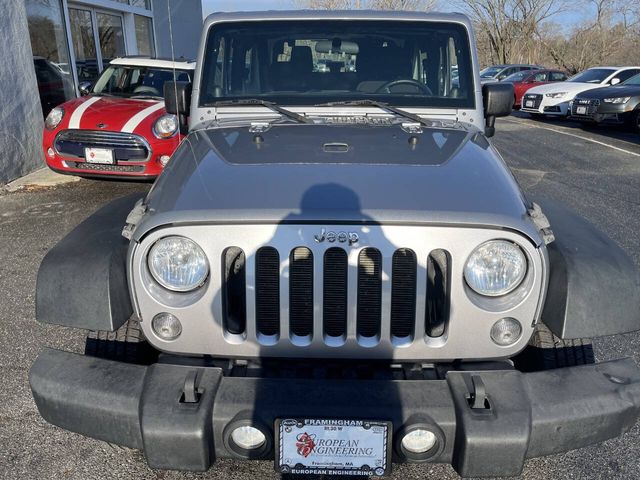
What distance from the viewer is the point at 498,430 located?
1830 millimetres

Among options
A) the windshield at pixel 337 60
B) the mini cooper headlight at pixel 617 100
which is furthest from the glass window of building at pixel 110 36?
the windshield at pixel 337 60

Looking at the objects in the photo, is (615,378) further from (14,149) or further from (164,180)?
(14,149)

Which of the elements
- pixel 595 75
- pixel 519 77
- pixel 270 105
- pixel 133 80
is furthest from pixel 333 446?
pixel 519 77

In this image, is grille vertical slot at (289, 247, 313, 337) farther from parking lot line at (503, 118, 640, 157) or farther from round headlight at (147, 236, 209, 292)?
parking lot line at (503, 118, 640, 157)

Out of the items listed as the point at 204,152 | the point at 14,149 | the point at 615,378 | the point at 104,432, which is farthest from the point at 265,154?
the point at 14,149

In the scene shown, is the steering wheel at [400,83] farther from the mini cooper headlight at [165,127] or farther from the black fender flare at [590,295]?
the mini cooper headlight at [165,127]

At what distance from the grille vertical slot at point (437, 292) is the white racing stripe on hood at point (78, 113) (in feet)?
20.1

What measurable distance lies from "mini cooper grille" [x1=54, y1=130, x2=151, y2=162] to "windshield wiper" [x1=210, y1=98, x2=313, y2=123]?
384 cm

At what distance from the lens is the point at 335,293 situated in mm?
2055

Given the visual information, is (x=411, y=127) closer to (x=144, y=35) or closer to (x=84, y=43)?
(x=84, y=43)

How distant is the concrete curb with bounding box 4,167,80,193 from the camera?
7831 mm

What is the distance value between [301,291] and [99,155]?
5.64m

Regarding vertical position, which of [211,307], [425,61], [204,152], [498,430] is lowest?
[498,430]

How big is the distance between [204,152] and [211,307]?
92 centimetres
